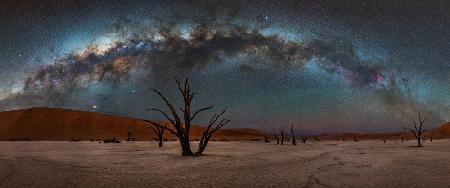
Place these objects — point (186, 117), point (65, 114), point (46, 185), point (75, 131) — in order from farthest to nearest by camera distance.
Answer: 1. point (65, 114)
2. point (75, 131)
3. point (186, 117)
4. point (46, 185)

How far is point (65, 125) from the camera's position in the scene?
86.8m

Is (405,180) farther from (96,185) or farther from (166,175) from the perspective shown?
(96,185)

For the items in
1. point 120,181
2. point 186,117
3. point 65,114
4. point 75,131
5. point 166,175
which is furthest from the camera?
point 65,114

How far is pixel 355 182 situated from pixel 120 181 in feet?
15.6

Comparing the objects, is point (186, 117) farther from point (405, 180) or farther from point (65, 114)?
point (65, 114)

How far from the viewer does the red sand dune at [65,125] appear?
78.6 metres

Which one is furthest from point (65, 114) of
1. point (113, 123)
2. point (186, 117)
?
point (186, 117)

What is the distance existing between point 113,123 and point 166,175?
91.4 meters

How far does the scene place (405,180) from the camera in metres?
8.30

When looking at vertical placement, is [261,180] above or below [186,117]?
below

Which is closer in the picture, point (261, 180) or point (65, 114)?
point (261, 180)

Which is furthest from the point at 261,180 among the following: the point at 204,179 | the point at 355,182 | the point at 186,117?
the point at 186,117

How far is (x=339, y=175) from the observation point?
902cm

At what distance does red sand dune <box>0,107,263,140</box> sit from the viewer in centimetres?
7862
